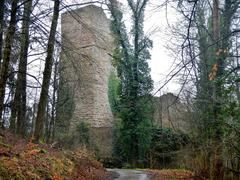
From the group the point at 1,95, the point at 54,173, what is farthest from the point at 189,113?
the point at 1,95

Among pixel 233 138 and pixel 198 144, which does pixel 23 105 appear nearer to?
pixel 198 144

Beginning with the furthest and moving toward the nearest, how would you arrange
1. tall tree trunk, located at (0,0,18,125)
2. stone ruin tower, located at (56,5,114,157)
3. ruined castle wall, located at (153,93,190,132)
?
1. stone ruin tower, located at (56,5,114,157)
2. tall tree trunk, located at (0,0,18,125)
3. ruined castle wall, located at (153,93,190,132)

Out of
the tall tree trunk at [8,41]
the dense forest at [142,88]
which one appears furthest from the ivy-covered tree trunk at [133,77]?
the tall tree trunk at [8,41]

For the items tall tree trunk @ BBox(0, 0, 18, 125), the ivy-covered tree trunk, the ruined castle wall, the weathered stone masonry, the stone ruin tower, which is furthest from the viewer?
the ivy-covered tree trunk

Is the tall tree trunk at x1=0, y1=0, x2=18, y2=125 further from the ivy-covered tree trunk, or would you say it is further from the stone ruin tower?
the ivy-covered tree trunk

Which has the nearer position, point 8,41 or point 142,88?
point 8,41

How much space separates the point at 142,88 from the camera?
19469 millimetres

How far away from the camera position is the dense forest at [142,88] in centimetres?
755

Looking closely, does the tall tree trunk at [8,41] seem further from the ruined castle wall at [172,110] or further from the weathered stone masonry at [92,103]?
the weathered stone masonry at [92,103]

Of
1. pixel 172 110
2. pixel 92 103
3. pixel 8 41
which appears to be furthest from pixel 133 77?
pixel 8 41

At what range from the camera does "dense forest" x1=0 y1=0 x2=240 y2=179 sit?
297 inches

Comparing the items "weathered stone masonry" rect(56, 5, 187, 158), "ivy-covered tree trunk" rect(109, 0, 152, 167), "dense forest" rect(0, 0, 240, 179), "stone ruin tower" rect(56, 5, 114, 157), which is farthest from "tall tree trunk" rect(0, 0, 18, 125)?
"ivy-covered tree trunk" rect(109, 0, 152, 167)

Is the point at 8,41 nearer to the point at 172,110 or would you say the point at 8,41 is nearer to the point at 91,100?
the point at 172,110

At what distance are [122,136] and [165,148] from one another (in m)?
3.16
